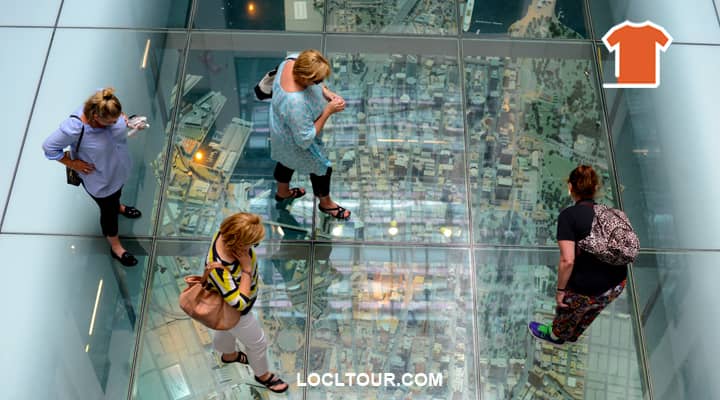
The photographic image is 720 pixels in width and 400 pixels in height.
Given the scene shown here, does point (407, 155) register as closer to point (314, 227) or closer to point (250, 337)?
point (314, 227)

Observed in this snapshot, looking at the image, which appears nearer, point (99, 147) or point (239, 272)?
point (239, 272)

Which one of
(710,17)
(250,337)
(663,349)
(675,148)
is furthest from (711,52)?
(250,337)

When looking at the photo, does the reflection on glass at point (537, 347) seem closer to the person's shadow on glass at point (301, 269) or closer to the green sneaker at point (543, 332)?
the green sneaker at point (543, 332)

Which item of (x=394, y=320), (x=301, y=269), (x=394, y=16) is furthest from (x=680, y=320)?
(x=394, y=16)

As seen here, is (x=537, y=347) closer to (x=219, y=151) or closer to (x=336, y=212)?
(x=336, y=212)

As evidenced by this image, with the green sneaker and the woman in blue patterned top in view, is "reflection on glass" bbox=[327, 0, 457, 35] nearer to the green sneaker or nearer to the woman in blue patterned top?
the woman in blue patterned top
